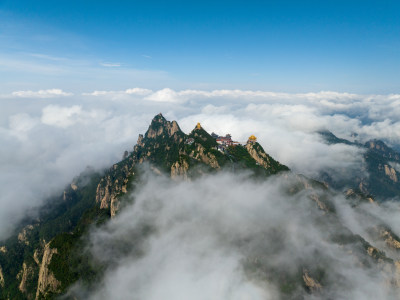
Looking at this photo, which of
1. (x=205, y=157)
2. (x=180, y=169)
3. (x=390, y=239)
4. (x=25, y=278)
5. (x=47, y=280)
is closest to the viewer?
(x=47, y=280)

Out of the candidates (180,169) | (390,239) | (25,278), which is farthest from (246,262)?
(25,278)

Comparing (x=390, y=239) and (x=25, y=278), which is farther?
(x=390, y=239)

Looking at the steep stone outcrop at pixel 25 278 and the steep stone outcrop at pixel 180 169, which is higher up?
the steep stone outcrop at pixel 180 169

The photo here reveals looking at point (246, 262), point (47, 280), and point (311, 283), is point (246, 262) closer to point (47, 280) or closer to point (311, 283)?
point (311, 283)

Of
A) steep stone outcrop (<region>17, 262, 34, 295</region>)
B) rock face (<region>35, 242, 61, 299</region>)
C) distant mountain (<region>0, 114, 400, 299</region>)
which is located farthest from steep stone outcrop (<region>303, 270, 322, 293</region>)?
steep stone outcrop (<region>17, 262, 34, 295</region>)

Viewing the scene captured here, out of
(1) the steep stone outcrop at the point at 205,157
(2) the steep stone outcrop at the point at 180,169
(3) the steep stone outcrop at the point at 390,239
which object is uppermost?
(1) the steep stone outcrop at the point at 205,157

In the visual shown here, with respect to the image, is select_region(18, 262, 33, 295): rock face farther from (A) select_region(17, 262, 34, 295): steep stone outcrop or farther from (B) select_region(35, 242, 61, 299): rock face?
(B) select_region(35, 242, 61, 299): rock face

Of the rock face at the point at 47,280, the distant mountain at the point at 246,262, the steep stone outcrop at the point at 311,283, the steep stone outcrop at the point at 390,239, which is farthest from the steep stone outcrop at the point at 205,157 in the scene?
the steep stone outcrop at the point at 390,239

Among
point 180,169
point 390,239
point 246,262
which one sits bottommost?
point 390,239

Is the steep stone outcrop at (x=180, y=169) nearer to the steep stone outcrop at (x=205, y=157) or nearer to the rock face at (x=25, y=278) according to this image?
the steep stone outcrop at (x=205, y=157)

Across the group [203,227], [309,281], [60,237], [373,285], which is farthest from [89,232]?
[373,285]

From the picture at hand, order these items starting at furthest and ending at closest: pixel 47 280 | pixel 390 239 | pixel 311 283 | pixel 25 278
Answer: pixel 390 239
pixel 25 278
pixel 311 283
pixel 47 280

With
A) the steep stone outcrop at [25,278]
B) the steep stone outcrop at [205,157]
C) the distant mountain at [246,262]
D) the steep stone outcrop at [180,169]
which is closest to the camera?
the distant mountain at [246,262]
